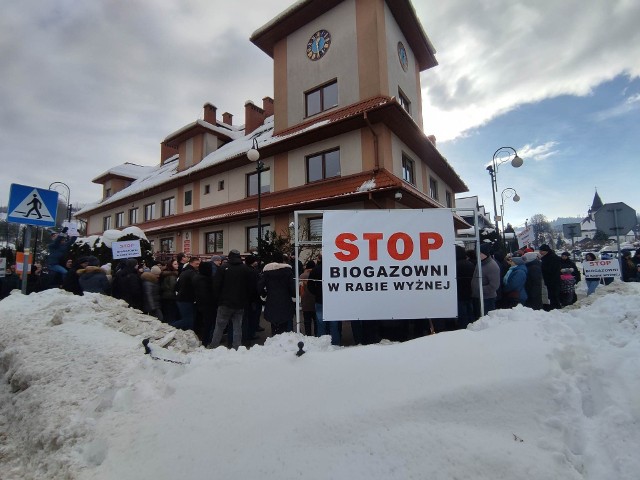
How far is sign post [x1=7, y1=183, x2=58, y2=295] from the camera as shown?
6.38 meters

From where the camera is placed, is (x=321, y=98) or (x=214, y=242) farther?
(x=214, y=242)

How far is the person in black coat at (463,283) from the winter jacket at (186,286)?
4930 millimetres

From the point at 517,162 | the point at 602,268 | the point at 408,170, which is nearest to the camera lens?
the point at 602,268

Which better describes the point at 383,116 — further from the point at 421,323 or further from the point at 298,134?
the point at 421,323

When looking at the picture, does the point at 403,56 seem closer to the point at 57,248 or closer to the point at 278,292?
the point at 278,292

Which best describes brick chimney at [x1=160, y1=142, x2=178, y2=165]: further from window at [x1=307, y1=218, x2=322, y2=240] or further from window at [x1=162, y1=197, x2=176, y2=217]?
window at [x1=307, y1=218, x2=322, y2=240]

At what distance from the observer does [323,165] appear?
52.4 feet

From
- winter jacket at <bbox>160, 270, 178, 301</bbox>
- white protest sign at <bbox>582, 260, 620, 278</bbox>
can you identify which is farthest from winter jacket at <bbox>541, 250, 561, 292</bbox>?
winter jacket at <bbox>160, 270, 178, 301</bbox>

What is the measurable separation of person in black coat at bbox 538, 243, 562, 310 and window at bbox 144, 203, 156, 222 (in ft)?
80.9

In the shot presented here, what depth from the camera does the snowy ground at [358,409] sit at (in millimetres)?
2357

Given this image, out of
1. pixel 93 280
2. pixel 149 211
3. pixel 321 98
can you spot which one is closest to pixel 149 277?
pixel 93 280

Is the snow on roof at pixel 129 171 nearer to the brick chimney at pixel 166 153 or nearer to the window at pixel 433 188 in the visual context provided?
the brick chimney at pixel 166 153

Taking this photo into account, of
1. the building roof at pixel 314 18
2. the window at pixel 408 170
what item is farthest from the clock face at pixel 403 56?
the window at pixel 408 170

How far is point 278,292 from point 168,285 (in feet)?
9.02
